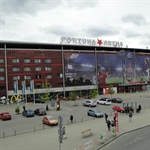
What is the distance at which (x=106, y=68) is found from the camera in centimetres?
9625

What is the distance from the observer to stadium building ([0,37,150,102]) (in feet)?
258

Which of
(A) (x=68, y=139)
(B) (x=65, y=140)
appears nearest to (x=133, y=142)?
(A) (x=68, y=139)

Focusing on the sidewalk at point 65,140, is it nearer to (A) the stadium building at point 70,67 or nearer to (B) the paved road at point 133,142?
(B) the paved road at point 133,142

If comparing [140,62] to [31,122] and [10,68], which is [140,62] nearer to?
[10,68]

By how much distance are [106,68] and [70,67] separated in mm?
15582

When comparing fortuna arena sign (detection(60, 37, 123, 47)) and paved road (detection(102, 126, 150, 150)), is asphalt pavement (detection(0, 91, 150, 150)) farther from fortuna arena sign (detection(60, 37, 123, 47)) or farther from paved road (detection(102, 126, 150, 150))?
fortuna arena sign (detection(60, 37, 123, 47))

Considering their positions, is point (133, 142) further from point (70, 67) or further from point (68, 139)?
point (70, 67)

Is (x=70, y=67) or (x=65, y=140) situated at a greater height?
(x=70, y=67)

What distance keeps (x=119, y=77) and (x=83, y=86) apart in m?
17.5

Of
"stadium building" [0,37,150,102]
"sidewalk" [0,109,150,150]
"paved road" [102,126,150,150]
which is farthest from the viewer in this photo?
"stadium building" [0,37,150,102]

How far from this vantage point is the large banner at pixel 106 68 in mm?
88938

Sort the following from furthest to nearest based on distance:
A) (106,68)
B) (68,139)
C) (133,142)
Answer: (106,68) → (68,139) → (133,142)

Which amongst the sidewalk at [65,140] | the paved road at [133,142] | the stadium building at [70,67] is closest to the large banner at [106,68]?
the stadium building at [70,67]

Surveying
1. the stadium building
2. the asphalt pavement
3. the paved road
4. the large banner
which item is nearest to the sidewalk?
the asphalt pavement
